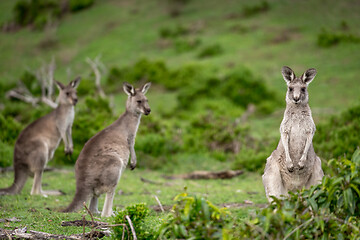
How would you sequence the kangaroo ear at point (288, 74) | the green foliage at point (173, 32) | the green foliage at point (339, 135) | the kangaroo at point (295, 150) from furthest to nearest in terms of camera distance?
the green foliage at point (173, 32), the green foliage at point (339, 135), the kangaroo ear at point (288, 74), the kangaroo at point (295, 150)

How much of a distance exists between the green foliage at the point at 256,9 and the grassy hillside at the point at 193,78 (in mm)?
51

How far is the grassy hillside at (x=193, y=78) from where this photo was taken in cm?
947

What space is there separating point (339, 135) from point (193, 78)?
7698mm

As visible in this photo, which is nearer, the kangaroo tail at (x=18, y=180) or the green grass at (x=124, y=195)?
the green grass at (x=124, y=195)

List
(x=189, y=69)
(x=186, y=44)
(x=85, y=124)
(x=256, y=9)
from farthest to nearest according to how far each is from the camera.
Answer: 1. (x=256, y=9)
2. (x=186, y=44)
3. (x=189, y=69)
4. (x=85, y=124)

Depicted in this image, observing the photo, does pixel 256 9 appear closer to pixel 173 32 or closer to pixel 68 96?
pixel 173 32

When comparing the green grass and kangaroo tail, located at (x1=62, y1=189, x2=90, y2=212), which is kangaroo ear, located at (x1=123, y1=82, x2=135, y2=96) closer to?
the green grass

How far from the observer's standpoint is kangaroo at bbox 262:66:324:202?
5.31m

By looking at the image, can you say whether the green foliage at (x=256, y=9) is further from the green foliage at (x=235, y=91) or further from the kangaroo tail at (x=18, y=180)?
the kangaroo tail at (x=18, y=180)

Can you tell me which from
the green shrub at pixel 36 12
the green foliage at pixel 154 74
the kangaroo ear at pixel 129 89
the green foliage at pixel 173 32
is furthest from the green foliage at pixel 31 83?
the kangaroo ear at pixel 129 89

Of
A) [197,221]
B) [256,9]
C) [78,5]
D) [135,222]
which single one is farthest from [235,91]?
[78,5]

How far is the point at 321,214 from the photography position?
3799 mm

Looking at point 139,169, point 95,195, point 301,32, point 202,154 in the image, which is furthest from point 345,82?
point 95,195

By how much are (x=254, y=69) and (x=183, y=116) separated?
4778mm
